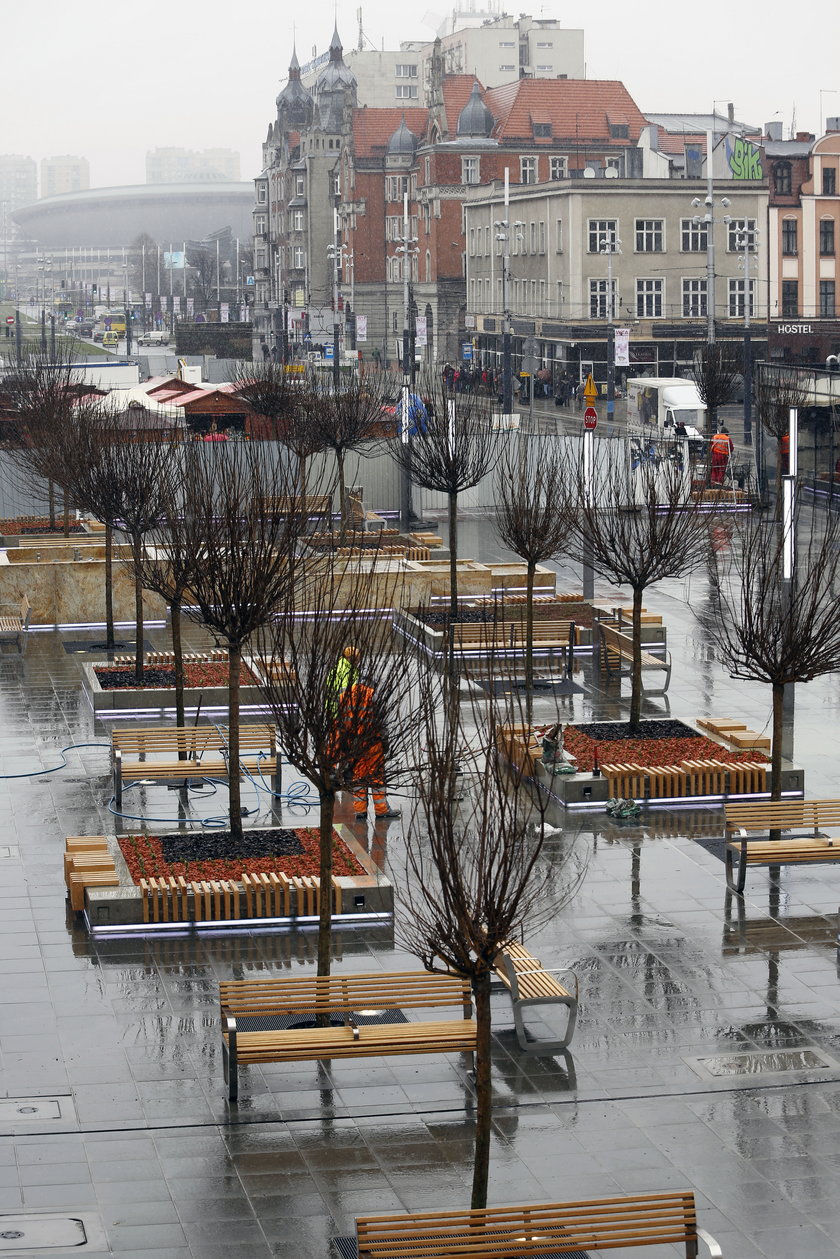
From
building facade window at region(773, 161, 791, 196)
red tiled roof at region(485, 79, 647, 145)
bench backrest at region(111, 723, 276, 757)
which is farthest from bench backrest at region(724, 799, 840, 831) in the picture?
red tiled roof at region(485, 79, 647, 145)

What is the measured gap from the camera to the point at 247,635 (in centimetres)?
1869

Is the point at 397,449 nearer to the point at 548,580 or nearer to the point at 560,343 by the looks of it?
the point at 548,580

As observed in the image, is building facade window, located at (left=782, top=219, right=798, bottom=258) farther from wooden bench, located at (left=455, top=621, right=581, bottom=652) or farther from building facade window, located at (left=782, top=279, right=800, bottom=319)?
wooden bench, located at (left=455, top=621, right=581, bottom=652)

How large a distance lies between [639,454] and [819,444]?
4959mm

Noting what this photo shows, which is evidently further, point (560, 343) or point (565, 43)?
point (565, 43)

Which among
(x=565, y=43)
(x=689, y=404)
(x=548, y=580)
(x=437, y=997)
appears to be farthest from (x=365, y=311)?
(x=437, y=997)

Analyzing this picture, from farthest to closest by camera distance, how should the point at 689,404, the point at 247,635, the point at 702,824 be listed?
the point at 689,404 < the point at 702,824 < the point at 247,635

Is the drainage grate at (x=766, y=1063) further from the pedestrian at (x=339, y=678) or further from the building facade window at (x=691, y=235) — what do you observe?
the building facade window at (x=691, y=235)

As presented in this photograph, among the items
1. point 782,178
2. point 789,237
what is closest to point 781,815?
point 789,237

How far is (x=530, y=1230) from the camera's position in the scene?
9.57 m

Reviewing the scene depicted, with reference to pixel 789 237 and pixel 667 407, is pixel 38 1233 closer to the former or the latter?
pixel 667 407

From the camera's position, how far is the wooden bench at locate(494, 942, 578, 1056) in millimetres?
13664

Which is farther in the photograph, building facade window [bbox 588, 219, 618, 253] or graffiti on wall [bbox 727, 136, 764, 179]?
graffiti on wall [bbox 727, 136, 764, 179]

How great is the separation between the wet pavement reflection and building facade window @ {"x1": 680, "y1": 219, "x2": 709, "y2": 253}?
3181 inches
